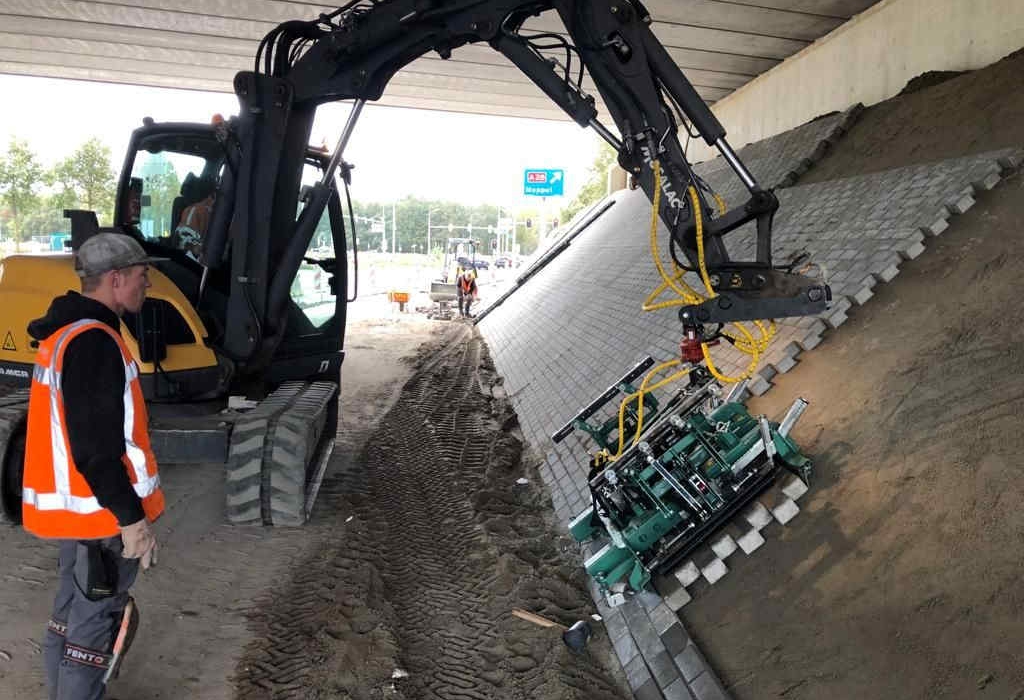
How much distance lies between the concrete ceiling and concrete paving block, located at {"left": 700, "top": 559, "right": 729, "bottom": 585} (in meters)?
10.0

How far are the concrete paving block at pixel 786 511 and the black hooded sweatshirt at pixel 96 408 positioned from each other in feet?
11.3

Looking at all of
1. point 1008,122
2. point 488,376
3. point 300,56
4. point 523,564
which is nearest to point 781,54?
point 1008,122

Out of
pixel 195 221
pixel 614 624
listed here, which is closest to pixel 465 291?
pixel 195 221

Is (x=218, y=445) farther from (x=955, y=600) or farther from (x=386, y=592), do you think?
(x=955, y=600)

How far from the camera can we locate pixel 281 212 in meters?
5.88

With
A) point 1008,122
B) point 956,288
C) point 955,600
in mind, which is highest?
point 1008,122

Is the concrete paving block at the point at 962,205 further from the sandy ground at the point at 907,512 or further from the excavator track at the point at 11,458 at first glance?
the excavator track at the point at 11,458

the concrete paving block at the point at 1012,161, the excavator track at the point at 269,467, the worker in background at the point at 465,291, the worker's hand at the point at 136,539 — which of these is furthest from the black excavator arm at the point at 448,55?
the worker in background at the point at 465,291

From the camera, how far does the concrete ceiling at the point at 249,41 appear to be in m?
12.0

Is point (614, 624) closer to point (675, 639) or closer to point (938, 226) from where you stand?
point (675, 639)

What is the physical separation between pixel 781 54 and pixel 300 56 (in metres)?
10.9

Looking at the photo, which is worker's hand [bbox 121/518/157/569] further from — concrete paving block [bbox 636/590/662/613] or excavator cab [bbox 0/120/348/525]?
concrete paving block [bbox 636/590/662/613]

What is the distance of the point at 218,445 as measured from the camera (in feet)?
18.3

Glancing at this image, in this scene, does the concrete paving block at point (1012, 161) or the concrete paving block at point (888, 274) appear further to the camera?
the concrete paving block at point (1012, 161)
